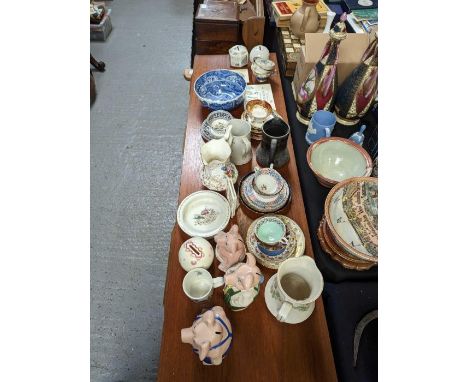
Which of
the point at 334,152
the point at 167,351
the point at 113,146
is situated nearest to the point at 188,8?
the point at 113,146

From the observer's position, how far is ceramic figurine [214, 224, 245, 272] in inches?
36.3

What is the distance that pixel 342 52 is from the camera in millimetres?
1321

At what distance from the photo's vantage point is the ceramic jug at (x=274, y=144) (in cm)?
113

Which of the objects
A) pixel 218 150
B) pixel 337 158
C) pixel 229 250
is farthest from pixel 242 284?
Result: pixel 337 158

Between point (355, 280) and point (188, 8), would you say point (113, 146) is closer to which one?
point (355, 280)

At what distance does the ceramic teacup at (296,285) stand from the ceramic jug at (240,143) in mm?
516

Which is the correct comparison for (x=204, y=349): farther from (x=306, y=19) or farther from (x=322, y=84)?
(x=306, y=19)

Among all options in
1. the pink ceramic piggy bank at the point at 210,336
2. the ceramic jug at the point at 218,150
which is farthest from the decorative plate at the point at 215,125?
the pink ceramic piggy bank at the point at 210,336

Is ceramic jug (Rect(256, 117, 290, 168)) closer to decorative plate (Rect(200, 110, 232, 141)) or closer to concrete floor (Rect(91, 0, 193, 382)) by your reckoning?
decorative plate (Rect(200, 110, 232, 141))

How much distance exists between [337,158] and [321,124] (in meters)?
0.16

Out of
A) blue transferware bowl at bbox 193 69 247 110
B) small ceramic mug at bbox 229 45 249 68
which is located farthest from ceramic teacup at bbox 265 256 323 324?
small ceramic mug at bbox 229 45 249 68

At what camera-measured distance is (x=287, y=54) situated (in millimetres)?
1612

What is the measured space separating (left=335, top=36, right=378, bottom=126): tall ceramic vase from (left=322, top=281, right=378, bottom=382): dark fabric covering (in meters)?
0.73

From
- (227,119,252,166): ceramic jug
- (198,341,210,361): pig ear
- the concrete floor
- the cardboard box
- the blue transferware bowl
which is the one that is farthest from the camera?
the concrete floor
